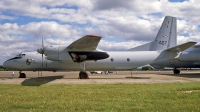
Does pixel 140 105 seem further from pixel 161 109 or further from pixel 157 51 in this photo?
pixel 157 51

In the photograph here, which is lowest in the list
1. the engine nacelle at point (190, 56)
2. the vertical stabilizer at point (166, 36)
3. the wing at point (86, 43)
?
the engine nacelle at point (190, 56)

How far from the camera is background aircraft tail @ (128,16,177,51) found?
2562 centimetres

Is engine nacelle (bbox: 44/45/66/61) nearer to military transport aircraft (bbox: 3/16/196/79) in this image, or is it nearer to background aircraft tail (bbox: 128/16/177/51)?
military transport aircraft (bbox: 3/16/196/79)

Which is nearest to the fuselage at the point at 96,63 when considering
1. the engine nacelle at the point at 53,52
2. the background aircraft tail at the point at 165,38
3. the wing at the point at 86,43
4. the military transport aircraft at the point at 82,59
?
the military transport aircraft at the point at 82,59

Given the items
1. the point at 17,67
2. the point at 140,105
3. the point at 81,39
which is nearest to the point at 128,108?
the point at 140,105

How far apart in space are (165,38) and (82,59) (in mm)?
10329

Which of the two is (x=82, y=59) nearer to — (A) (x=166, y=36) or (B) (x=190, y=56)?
(A) (x=166, y=36)

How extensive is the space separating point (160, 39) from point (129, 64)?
17.7ft

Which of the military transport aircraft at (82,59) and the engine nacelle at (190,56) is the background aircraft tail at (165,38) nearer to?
the military transport aircraft at (82,59)

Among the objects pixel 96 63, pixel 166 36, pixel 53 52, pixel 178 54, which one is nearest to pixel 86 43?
pixel 53 52

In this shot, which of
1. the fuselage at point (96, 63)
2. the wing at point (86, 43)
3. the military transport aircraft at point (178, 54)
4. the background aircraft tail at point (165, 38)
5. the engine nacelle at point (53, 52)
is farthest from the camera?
the military transport aircraft at point (178, 54)

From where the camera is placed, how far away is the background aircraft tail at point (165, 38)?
2562 cm

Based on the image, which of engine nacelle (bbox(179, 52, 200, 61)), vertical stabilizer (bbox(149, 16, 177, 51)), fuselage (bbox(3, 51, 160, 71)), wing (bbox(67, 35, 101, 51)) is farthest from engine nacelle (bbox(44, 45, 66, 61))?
engine nacelle (bbox(179, 52, 200, 61))

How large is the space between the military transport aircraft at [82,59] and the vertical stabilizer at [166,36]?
1170 mm
